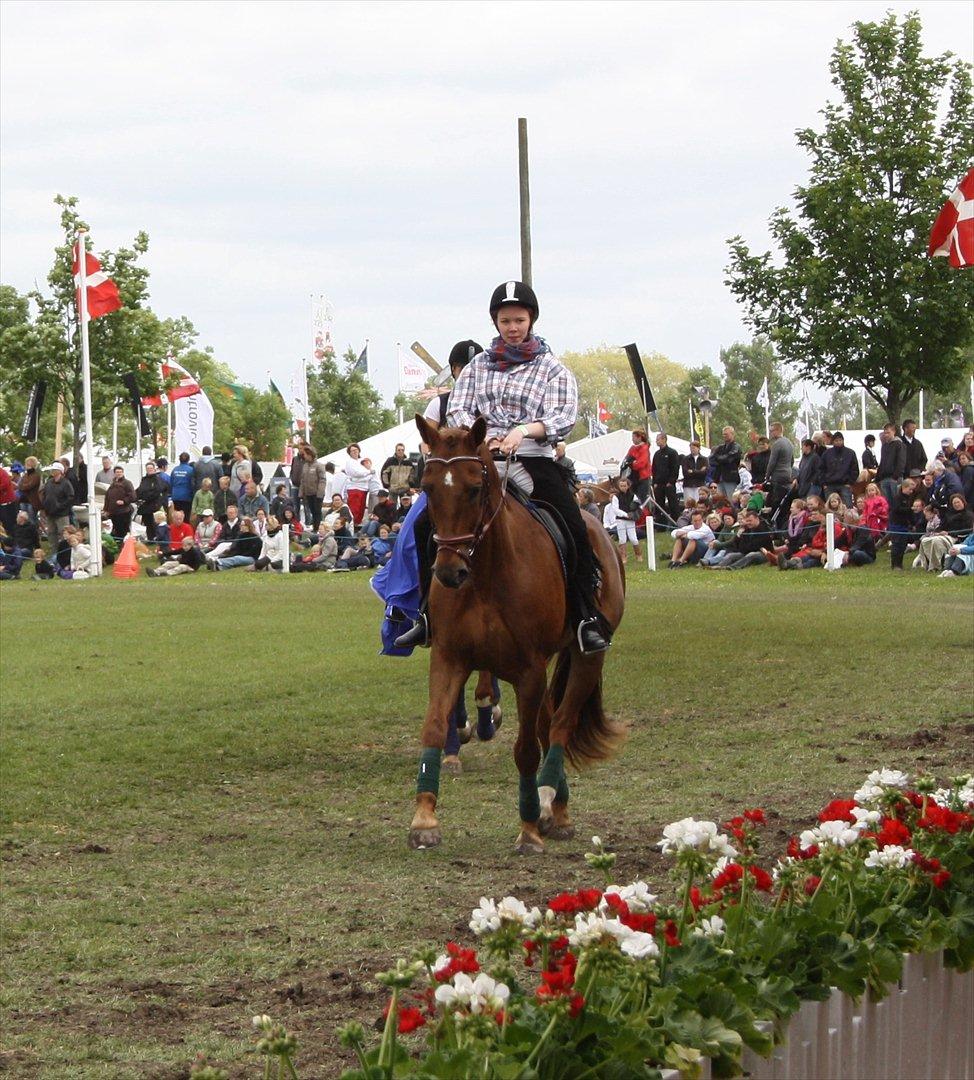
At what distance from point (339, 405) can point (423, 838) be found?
69295 mm

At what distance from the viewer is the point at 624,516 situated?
31.9 meters

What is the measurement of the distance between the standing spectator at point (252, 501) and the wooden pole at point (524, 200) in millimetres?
7545

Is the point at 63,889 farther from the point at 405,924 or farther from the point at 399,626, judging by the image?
the point at 399,626

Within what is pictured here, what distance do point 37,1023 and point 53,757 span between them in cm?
677

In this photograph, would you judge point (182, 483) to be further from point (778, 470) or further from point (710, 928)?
point (710, 928)

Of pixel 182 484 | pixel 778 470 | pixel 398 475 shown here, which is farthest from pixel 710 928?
pixel 182 484

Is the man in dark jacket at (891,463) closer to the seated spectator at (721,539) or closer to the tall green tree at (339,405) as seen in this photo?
the seated spectator at (721,539)

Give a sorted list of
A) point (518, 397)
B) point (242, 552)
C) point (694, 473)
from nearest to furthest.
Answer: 1. point (518, 397)
2. point (694, 473)
3. point (242, 552)

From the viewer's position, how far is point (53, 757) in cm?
1262

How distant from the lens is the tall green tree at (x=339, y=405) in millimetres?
76688

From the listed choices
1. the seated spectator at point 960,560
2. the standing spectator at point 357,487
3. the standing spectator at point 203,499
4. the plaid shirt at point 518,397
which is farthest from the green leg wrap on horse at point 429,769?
the standing spectator at point 203,499

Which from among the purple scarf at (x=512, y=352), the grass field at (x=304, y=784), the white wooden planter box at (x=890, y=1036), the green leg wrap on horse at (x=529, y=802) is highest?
the purple scarf at (x=512, y=352)

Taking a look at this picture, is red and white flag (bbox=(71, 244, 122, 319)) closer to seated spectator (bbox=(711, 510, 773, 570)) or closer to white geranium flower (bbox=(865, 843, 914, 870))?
seated spectator (bbox=(711, 510, 773, 570))

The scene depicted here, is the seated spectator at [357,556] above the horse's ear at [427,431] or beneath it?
beneath
